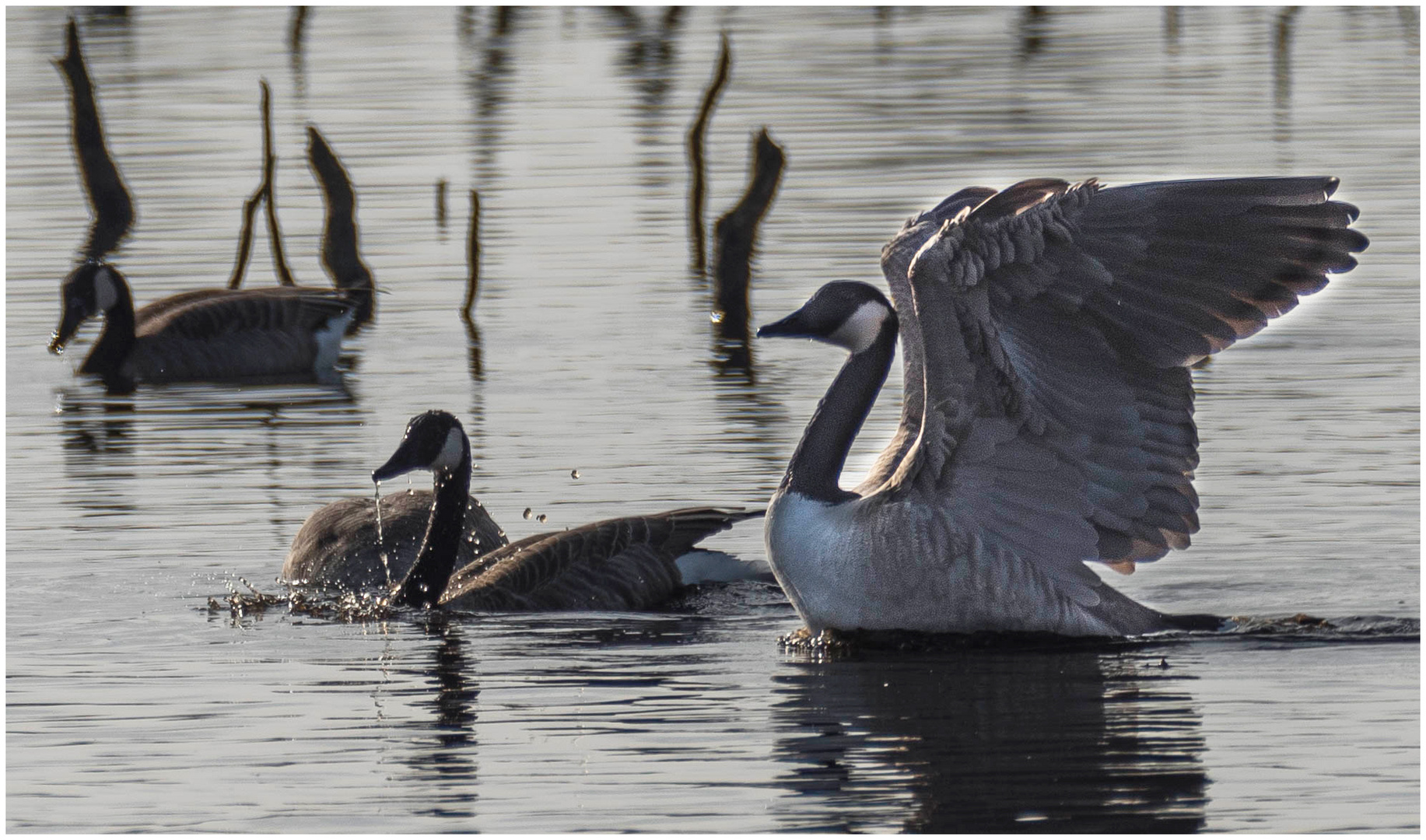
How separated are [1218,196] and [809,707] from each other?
264cm

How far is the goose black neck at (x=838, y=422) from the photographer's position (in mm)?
10672

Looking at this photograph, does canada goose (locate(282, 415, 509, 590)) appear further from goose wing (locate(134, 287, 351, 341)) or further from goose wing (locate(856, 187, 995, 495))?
goose wing (locate(134, 287, 351, 341))

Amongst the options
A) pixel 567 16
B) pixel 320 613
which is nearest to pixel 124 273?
pixel 320 613

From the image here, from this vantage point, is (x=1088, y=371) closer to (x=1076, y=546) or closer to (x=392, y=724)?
(x=1076, y=546)

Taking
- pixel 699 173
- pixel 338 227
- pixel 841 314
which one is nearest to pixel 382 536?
pixel 841 314

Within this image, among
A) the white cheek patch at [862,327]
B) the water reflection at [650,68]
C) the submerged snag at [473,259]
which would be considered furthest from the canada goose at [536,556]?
the water reflection at [650,68]

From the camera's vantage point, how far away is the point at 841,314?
10914mm

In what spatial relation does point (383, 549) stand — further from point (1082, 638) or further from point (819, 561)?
point (1082, 638)

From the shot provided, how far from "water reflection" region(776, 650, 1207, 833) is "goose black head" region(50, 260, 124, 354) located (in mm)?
11263

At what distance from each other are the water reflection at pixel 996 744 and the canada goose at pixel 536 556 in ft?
6.75

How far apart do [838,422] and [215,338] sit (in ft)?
34.3

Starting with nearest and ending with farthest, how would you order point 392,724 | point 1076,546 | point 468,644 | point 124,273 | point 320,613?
point 392,724 < point 1076,546 < point 468,644 < point 320,613 < point 124,273

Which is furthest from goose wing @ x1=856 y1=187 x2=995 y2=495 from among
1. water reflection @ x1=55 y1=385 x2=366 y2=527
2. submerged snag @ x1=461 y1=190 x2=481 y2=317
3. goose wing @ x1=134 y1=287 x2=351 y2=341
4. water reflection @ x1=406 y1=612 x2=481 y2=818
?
submerged snag @ x1=461 y1=190 x2=481 y2=317

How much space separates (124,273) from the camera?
81.4ft
